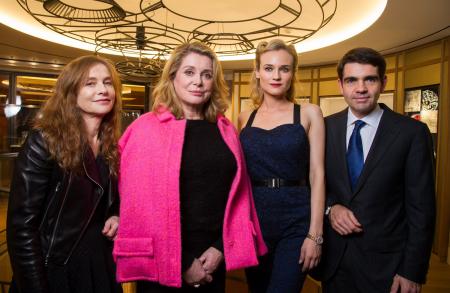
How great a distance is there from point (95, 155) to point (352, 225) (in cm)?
113

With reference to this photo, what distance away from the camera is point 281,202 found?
5.15 ft

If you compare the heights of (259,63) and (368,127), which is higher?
(259,63)

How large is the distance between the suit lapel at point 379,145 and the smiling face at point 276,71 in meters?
0.47

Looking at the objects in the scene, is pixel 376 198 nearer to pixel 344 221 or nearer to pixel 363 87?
pixel 344 221

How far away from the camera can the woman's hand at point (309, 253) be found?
1.53 metres

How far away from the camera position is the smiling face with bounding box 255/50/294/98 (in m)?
1.64

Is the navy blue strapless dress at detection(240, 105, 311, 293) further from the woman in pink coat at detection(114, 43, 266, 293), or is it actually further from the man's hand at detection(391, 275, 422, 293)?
the man's hand at detection(391, 275, 422, 293)

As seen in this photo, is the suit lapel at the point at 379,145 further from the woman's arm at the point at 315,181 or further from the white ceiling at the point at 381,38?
the white ceiling at the point at 381,38

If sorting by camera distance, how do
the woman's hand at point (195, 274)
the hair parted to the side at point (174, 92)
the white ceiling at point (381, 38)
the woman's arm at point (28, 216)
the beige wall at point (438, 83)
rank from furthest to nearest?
the beige wall at point (438, 83) < the white ceiling at point (381, 38) < the hair parted to the side at point (174, 92) < the woman's hand at point (195, 274) < the woman's arm at point (28, 216)

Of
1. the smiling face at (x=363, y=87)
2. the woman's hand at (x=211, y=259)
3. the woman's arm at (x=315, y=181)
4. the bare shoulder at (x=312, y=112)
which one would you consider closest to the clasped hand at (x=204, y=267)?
the woman's hand at (x=211, y=259)

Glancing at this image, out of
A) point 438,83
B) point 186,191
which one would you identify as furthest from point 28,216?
point 438,83

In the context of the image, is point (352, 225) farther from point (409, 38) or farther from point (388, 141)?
point (409, 38)

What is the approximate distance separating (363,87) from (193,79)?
2.59 feet

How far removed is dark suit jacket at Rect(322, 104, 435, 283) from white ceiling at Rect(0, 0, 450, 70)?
2.55 meters
